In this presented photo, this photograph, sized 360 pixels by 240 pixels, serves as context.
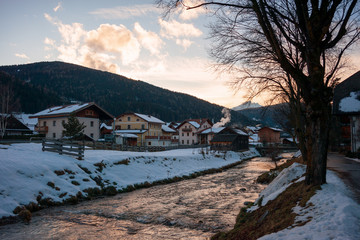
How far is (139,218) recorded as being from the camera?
409 inches

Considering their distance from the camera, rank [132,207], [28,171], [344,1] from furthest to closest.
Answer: [28,171], [132,207], [344,1]

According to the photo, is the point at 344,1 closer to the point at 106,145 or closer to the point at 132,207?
the point at 132,207

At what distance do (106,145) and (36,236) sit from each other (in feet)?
78.4

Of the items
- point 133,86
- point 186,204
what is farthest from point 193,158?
point 133,86

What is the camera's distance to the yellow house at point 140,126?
202ft

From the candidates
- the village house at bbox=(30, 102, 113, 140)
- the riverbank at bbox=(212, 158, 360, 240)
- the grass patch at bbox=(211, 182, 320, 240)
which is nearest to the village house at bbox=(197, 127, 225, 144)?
the village house at bbox=(30, 102, 113, 140)

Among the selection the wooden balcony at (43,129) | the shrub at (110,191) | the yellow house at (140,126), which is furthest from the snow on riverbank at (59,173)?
the yellow house at (140,126)

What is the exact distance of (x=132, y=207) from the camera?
1230 centimetres

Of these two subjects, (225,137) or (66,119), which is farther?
(225,137)

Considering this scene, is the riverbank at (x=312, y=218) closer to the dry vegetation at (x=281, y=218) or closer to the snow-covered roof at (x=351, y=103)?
the dry vegetation at (x=281, y=218)

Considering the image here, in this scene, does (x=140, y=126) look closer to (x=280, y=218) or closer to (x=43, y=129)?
(x=43, y=129)

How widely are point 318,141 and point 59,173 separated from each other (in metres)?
15.1

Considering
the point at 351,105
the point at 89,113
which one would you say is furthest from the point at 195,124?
the point at 351,105

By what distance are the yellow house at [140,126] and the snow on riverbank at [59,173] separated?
36870 mm
